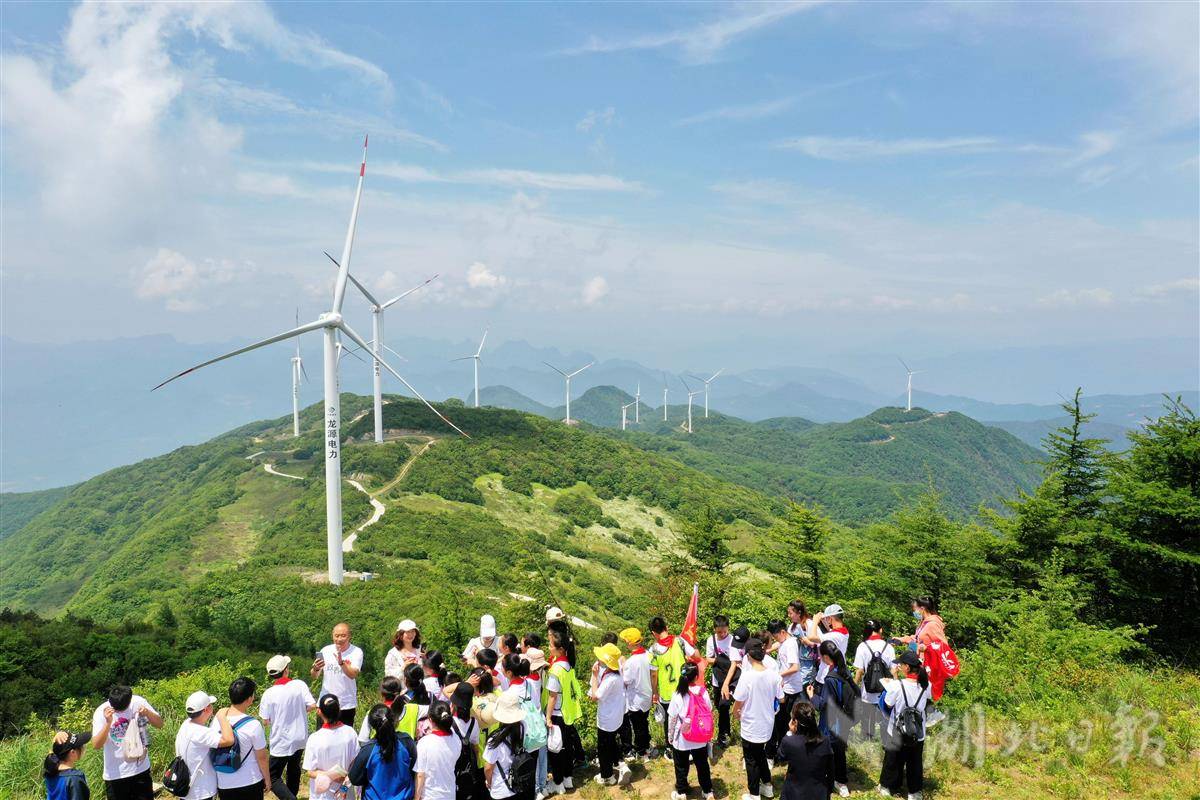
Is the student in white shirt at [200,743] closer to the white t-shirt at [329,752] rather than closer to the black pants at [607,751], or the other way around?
the white t-shirt at [329,752]

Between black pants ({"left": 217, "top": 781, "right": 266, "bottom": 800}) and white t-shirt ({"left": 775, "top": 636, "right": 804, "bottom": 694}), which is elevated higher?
white t-shirt ({"left": 775, "top": 636, "right": 804, "bottom": 694})

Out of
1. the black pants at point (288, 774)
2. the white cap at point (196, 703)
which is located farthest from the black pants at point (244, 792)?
the white cap at point (196, 703)

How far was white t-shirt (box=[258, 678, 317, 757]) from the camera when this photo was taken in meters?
8.93

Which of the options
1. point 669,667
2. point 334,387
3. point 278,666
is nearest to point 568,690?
point 669,667

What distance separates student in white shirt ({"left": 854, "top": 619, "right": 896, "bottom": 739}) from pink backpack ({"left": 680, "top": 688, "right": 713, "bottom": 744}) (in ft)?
8.54

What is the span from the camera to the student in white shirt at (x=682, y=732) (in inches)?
363

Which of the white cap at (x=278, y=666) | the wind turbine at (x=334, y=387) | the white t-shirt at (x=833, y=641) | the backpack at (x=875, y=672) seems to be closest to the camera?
the white cap at (x=278, y=666)

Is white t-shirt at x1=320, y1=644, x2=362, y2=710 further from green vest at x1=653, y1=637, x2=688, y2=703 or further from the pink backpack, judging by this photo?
the pink backpack

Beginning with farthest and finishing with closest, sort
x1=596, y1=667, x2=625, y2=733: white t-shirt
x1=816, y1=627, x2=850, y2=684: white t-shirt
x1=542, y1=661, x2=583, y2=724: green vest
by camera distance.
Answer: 1. x1=816, y1=627, x2=850, y2=684: white t-shirt
2. x1=596, y1=667, x2=625, y2=733: white t-shirt
3. x1=542, y1=661, x2=583, y2=724: green vest

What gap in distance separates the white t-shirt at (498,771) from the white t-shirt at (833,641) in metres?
5.03

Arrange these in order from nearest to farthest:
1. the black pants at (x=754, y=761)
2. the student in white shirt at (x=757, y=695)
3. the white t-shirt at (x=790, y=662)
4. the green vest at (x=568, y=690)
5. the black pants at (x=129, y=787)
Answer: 1. the black pants at (x=129, y=787)
2. the student in white shirt at (x=757, y=695)
3. the green vest at (x=568, y=690)
4. the black pants at (x=754, y=761)
5. the white t-shirt at (x=790, y=662)

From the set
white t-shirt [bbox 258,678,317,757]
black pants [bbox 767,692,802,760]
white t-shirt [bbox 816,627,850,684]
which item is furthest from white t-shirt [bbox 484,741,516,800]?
white t-shirt [bbox 816,627,850,684]

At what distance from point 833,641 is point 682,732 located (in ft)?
9.60

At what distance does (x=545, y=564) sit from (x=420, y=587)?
47.0 ft
